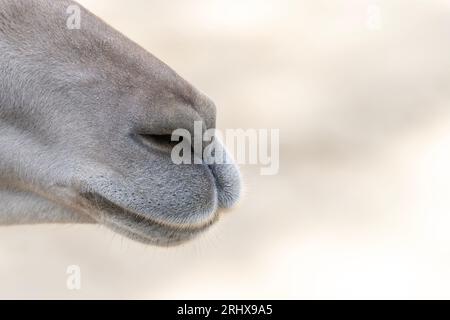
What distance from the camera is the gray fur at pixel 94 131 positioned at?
1.92m

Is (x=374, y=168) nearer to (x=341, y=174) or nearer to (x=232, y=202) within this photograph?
(x=341, y=174)

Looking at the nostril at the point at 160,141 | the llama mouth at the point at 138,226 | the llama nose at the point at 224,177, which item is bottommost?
the llama mouth at the point at 138,226

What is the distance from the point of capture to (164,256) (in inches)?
225

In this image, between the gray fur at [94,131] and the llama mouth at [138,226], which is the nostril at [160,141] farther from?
the llama mouth at [138,226]

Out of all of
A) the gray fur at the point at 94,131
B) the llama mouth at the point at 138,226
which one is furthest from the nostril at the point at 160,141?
the llama mouth at the point at 138,226

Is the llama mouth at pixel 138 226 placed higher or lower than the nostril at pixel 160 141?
lower

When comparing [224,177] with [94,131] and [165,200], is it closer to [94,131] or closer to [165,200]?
[165,200]

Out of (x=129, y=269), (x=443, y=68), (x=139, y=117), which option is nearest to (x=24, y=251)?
(x=129, y=269)

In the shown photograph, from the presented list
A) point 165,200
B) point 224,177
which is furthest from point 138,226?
point 224,177

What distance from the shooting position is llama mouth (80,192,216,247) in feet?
6.31

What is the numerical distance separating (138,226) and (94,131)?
0.22 meters

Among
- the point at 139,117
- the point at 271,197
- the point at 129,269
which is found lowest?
the point at 139,117

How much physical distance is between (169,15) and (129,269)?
2.33 m
